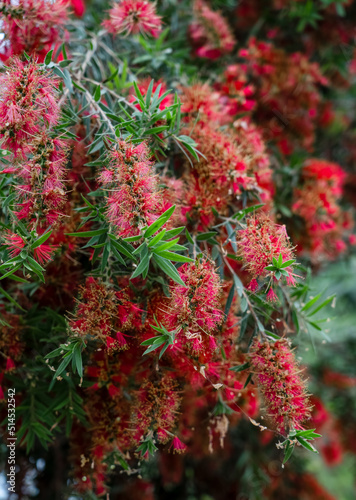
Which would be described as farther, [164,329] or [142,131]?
[142,131]

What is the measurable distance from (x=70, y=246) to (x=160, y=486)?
1.67 m

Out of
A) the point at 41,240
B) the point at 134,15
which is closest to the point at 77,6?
the point at 134,15

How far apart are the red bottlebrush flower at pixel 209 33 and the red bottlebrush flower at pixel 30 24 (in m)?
0.82

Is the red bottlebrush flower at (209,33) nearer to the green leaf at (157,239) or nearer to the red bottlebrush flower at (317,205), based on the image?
the red bottlebrush flower at (317,205)

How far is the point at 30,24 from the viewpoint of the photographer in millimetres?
1234

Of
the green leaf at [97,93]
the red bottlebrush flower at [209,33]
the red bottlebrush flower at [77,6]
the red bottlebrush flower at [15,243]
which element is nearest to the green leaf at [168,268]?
the red bottlebrush flower at [15,243]

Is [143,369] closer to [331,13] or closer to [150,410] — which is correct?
[150,410]

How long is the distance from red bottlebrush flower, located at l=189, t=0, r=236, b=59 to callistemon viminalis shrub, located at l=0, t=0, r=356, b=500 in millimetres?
161

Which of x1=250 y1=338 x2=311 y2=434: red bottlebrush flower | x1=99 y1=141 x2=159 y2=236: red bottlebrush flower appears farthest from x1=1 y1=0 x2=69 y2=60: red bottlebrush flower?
x1=250 y1=338 x2=311 y2=434: red bottlebrush flower

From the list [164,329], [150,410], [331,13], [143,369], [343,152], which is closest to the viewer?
[164,329]

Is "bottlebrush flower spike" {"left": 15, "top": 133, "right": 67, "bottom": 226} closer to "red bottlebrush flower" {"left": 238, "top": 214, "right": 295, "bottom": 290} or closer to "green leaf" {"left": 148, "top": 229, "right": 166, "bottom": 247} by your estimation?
"green leaf" {"left": 148, "top": 229, "right": 166, "bottom": 247}

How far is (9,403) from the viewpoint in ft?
4.08

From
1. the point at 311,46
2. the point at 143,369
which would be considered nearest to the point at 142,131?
the point at 143,369

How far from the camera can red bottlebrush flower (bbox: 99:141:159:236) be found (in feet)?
3.00
